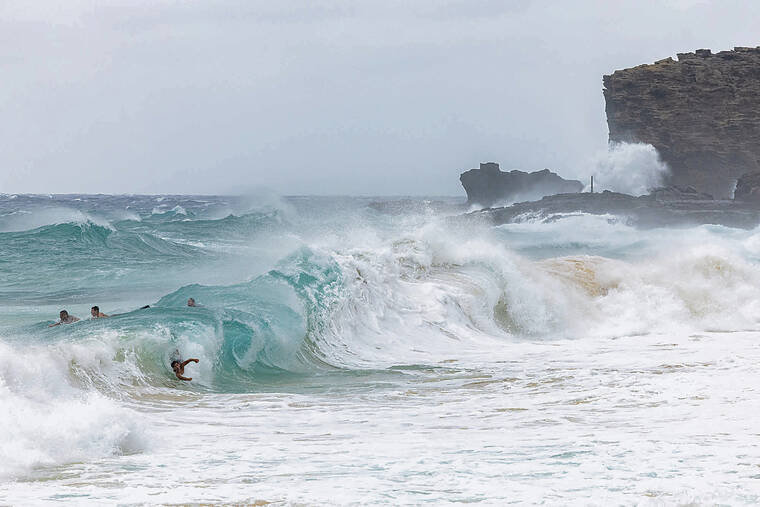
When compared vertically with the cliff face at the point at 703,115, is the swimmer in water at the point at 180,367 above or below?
below

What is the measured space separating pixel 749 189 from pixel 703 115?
13.3 metres

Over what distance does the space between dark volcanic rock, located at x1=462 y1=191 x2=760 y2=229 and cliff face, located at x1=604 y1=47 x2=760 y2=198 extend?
1205cm

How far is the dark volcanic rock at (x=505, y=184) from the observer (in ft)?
285

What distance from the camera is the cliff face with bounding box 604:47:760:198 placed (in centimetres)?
6862

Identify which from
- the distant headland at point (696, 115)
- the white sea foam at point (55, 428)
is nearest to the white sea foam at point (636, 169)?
the distant headland at point (696, 115)

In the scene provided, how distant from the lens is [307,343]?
12344 mm

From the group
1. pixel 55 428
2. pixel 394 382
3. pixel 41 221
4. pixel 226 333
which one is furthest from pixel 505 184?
pixel 55 428

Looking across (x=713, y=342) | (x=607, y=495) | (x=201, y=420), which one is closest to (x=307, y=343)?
(x=201, y=420)

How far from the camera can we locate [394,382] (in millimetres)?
9930

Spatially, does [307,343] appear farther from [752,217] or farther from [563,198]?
[563,198]

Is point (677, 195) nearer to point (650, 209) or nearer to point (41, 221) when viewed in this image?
point (650, 209)

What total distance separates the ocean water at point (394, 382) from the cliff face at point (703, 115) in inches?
2094

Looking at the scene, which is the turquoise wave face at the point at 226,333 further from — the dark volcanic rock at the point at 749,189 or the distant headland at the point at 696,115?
the distant headland at the point at 696,115

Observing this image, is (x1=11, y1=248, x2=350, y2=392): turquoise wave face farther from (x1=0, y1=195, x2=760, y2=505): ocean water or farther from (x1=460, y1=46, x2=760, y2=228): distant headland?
(x1=460, y1=46, x2=760, y2=228): distant headland
